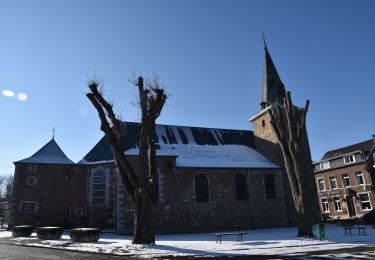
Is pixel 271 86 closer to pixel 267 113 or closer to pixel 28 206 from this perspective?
pixel 267 113

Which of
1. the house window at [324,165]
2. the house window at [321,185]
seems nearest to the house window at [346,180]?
the house window at [324,165]

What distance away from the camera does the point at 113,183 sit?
25.1 m

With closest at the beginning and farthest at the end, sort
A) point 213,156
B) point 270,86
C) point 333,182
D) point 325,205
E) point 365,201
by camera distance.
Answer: point 213,156 < point 270,86 < point 365,201 < point 333,182 < point 325,205

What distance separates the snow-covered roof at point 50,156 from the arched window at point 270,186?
17.5 m

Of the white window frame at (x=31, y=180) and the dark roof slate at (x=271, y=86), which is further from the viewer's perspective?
the dark roof slate at (x=271, y=86)

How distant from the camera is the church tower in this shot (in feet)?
94.9

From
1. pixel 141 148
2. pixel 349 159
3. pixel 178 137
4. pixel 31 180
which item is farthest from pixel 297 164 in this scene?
pixel 349 159

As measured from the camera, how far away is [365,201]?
3394 cm

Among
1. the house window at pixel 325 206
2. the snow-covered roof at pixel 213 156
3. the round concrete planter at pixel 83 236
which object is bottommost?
the round concrete planter at pixel 83 236

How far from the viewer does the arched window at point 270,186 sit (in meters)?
26.5

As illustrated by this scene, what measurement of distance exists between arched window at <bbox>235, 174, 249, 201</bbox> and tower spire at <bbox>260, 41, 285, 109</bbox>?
7.96m

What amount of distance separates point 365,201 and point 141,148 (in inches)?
1156

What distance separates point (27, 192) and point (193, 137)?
15.4 meters

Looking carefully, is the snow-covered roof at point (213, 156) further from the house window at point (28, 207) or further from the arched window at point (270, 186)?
the house window at point (28, 207)
